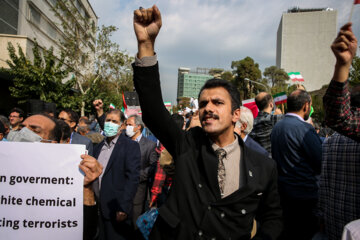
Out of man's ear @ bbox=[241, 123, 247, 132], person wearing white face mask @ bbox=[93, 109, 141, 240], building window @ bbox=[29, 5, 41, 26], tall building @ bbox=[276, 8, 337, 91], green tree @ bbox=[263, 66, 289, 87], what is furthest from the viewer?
tall building @ bbox=[276, 8, 337, 91]

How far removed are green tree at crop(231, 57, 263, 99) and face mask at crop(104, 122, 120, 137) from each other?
127 feet

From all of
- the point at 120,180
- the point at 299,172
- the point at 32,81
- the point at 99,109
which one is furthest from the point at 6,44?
the point at 299,172

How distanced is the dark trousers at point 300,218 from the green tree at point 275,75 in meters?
48.8

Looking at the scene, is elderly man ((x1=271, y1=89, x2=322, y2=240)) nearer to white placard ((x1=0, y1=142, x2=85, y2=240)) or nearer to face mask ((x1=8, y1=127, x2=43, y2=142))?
white placard ((x1=0, y1=142, x2=85, y2=240))

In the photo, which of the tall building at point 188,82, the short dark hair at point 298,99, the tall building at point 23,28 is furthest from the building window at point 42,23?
the tall building at point 188,82

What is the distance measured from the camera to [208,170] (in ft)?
5.22

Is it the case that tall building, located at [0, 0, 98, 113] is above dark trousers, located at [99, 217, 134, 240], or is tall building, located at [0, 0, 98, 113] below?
above

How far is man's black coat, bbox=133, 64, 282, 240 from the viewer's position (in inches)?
58.6

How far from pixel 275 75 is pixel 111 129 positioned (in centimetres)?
4965

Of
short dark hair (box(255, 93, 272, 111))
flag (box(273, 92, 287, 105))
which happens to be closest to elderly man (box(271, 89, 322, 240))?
short dark hair (box(255, 93, 272, 111))

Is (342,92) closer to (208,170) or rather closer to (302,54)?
(208,170)

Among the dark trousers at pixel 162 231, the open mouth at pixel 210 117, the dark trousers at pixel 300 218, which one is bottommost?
the dark trousers at pixel 300 218

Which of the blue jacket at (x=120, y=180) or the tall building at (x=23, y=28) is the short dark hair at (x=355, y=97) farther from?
the tall building at (x=23, y=28)

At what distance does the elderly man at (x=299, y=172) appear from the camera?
2.95 meters
